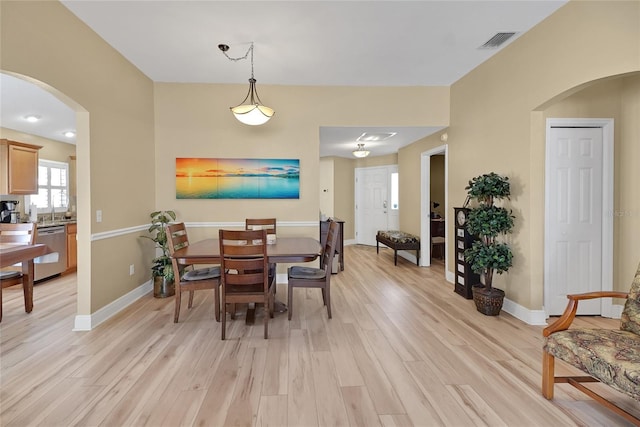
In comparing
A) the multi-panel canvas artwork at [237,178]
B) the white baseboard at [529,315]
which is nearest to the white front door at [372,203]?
the multi-panel canvas artwork at [237,178]

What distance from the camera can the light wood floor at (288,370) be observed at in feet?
5.70

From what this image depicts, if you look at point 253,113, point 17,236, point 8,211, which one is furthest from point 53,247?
point 253,113

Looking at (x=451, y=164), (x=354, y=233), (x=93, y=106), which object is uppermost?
(x=93, y=106)

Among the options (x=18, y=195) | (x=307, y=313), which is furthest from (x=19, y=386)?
(x=18, y=195)

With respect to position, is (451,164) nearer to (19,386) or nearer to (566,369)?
(566,369)

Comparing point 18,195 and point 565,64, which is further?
point 18,195

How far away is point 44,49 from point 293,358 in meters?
3.20

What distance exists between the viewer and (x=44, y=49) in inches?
94.3

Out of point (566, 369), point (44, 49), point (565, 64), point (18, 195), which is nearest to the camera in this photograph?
point (566, 369)

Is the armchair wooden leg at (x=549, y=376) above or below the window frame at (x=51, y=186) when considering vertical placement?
below

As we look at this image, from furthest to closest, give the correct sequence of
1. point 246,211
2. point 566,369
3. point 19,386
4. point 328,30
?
point 246,211
point 328,30
point 566,369
point 19,386

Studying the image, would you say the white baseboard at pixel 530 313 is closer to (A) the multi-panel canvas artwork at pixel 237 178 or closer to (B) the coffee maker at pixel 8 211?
(A) the multi-panel canvas artwork at pixel 237 178

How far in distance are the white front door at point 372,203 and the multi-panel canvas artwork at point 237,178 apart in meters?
3.56

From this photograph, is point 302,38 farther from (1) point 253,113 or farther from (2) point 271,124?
(2) point 271,124
